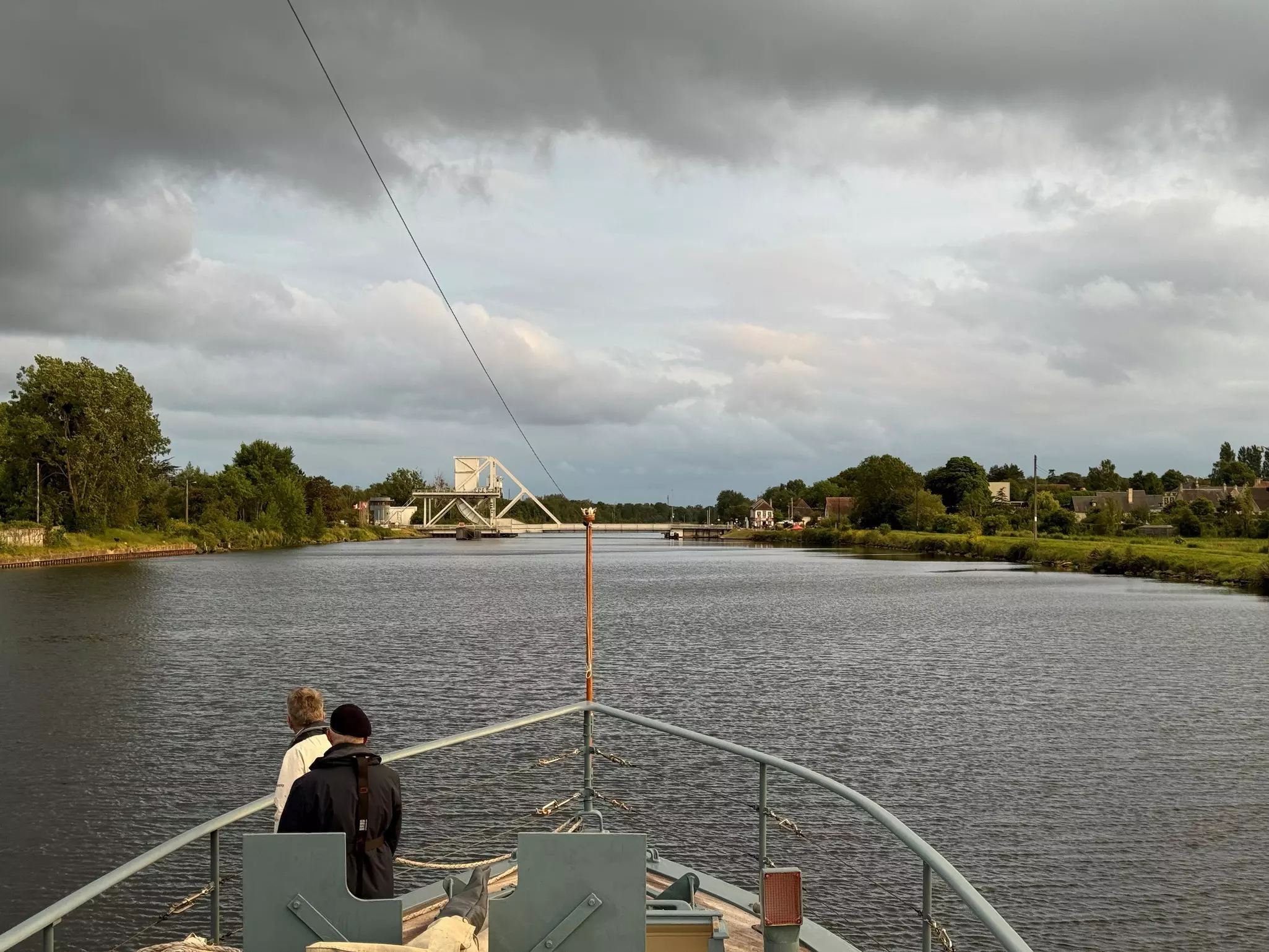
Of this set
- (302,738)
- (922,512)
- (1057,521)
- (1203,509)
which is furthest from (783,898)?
(922,512)

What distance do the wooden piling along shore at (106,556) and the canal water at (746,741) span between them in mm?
32252

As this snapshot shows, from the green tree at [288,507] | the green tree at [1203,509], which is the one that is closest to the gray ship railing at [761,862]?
the green tree at [1203,509]

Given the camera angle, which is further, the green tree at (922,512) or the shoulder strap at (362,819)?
the green tree at (922,512)

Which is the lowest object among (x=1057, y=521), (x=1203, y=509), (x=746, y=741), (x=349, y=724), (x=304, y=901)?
(x=746, y=741)

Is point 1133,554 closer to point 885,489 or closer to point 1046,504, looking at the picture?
point 1046,504

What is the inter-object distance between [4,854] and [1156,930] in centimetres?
1492

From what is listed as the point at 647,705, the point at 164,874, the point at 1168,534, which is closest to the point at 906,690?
the point at 647,705

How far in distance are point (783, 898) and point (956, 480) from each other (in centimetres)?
16878

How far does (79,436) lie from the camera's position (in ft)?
320

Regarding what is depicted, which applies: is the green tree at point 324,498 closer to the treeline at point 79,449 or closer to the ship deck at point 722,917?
the treeline at point 79,449

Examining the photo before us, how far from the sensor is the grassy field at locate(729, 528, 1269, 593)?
70062mm

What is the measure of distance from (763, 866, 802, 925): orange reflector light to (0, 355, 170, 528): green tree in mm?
102636

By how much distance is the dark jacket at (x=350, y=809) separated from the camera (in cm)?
546

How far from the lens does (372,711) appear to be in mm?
26406
